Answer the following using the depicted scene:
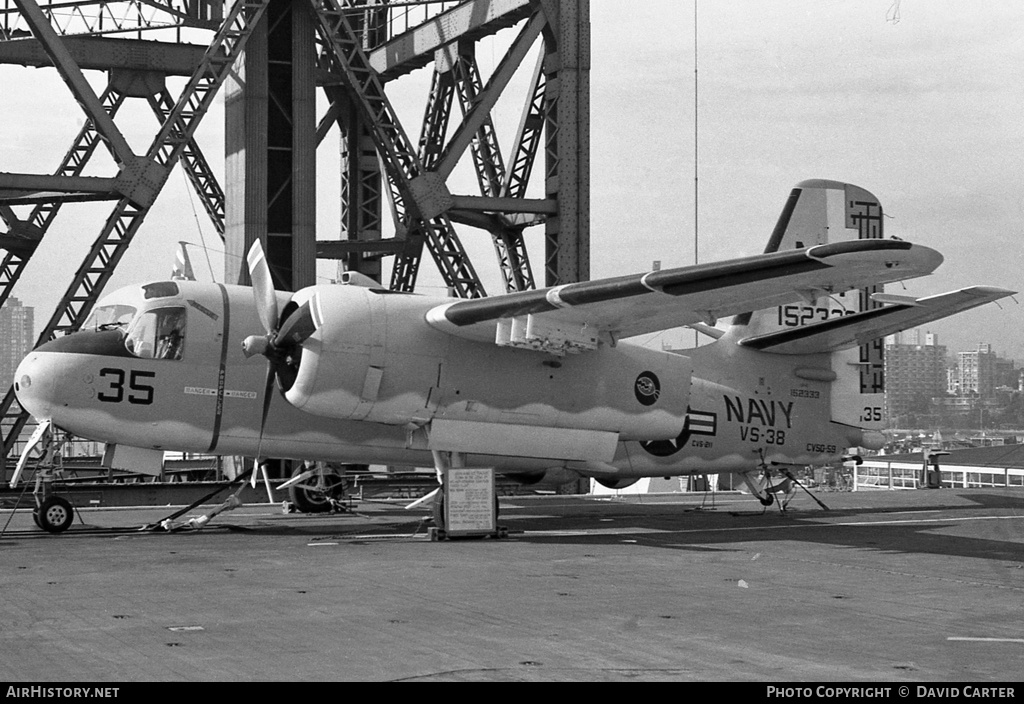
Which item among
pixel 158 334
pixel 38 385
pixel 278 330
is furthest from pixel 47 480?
pixel 278 330

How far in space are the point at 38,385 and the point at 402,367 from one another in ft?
19.6

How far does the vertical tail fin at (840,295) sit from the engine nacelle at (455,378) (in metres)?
5.11

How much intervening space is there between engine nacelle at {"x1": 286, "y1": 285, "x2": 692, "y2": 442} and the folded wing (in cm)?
56

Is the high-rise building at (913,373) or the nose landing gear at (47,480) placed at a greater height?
the high-rise building at (913,373)

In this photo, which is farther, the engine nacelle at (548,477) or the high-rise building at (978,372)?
the high-rise building at (978,372)

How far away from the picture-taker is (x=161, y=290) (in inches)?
815

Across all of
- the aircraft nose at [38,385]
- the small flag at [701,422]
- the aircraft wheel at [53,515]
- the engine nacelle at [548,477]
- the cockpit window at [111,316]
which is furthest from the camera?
the small flag at [701,422]

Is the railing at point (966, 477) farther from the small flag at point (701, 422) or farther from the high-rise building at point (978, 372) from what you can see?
the high-rise building at point (978, 372)

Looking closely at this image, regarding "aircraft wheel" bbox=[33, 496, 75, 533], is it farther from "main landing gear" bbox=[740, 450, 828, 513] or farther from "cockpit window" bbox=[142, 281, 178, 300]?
"main landing gear" bbox=[740, 450, 828, 513]

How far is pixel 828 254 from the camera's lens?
643 inches

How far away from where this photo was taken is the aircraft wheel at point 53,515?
20297mm

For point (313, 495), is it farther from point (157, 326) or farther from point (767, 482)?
point (767, 482)

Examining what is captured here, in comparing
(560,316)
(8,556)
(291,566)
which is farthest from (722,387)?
(8,556)

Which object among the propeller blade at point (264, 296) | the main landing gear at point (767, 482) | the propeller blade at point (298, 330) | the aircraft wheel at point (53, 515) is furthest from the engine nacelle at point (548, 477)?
the aircraft wheel at point (53, 515)
